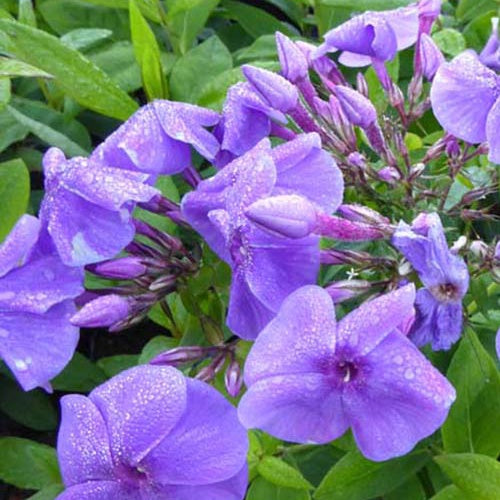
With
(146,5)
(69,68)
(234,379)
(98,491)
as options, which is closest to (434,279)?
(234,379)

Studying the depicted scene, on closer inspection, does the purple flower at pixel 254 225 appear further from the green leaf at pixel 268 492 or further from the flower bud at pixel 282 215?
the green leaf at pixel 268 492

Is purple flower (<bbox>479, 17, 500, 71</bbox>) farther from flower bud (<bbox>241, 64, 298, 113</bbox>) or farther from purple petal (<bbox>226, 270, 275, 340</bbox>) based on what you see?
purple petal (<bbox>226, 270, 275, 340</bbox>)

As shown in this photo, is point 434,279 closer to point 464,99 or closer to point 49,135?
point 464,99

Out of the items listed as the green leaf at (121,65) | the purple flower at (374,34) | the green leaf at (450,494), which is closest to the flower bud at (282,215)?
the purple flower at (374,34)

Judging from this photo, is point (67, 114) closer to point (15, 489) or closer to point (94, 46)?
point (94, 46)

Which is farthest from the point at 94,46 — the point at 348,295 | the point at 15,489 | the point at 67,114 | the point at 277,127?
the point at 348,295
